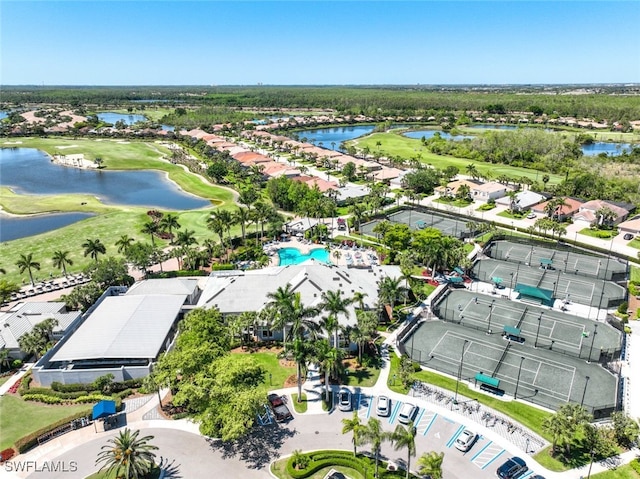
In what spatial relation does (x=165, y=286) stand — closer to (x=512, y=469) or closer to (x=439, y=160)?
(x=512, y=469)

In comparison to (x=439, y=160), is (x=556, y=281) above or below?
below

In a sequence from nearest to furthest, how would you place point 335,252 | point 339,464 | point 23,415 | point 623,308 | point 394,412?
point 339,464 < point 394,412 < point 23,415 < point 623,308 < point 335,252

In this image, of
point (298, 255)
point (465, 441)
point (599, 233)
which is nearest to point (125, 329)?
point (298, 255)

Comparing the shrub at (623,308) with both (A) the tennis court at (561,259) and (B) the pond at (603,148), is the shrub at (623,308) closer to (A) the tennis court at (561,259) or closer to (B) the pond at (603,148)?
(A) the tennis court at (561,259)

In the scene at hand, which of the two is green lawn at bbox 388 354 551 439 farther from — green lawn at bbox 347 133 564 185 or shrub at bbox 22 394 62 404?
green lawn at bbox 347 133 564 185

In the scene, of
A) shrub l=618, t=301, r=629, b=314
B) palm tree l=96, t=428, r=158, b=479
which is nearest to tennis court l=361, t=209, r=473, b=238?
shrub l=618, t=301, r=629, b=314

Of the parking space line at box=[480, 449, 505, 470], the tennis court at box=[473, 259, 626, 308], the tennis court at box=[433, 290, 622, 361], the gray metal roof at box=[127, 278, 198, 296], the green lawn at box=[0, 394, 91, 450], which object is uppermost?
the gray metal roof at box=[127, 278, 198, 296]
